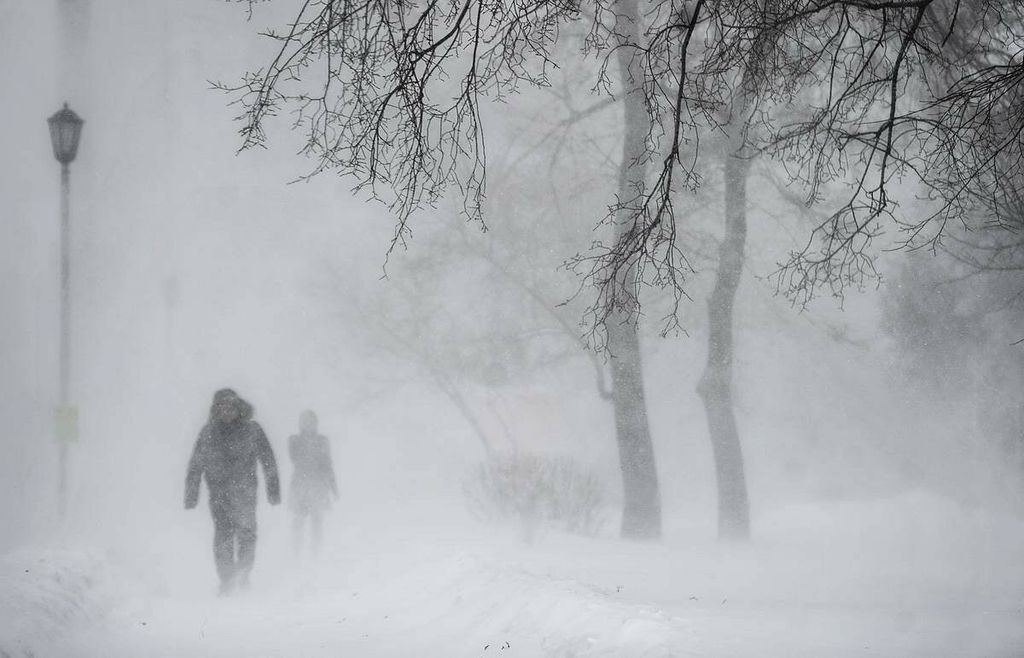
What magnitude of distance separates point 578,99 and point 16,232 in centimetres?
2720

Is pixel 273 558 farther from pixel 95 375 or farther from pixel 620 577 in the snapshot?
pixel 95 375

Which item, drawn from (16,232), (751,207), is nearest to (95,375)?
(16,232)

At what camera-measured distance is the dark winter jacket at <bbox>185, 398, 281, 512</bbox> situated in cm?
780

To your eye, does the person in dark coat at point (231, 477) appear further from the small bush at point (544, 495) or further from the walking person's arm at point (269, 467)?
the small bush at point (544, 495)

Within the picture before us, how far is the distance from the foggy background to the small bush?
3.12 feet

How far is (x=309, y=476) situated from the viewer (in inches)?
409

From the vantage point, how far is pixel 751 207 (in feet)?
42.2

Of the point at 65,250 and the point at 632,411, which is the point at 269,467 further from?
the point at 65,250

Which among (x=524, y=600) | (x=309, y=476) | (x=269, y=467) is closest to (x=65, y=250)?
(x=309, y=476)

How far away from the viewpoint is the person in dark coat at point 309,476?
10.3 m

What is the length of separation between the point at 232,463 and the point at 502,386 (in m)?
7.77

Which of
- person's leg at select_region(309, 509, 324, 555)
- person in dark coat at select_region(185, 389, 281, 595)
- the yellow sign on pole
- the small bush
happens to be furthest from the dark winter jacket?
the yellow sign on pole

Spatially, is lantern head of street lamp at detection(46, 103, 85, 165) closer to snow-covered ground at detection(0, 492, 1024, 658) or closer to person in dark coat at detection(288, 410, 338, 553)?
person in dark coat at detection(288, 410, 338, 553)

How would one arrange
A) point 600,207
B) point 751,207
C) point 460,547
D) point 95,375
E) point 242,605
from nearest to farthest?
point 242,605 → point 460,547 → point 751,207 → point 600,207 → point 95,375
